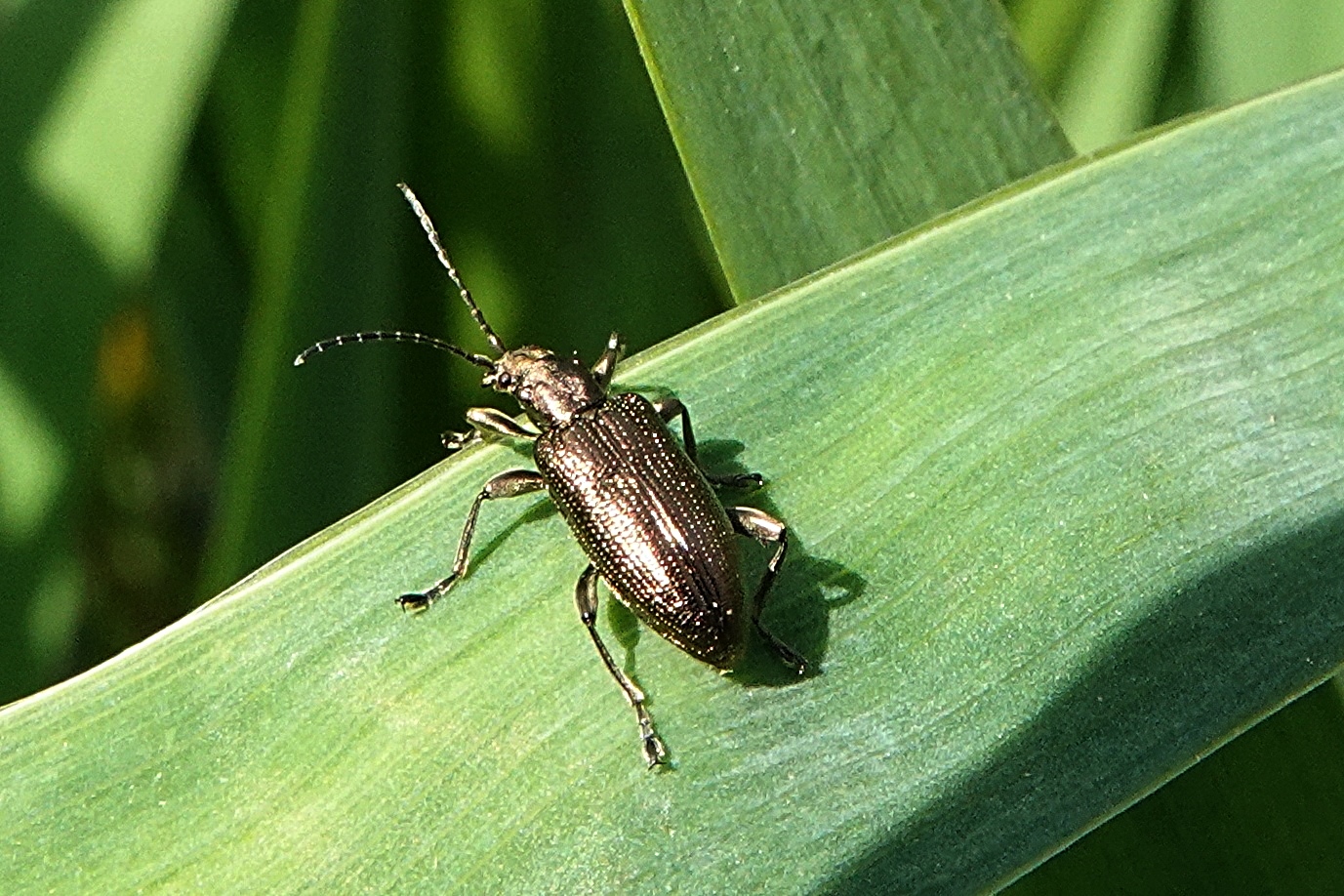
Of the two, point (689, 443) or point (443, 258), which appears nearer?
point (689, 443)

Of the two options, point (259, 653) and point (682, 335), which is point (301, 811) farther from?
point (682, 335)

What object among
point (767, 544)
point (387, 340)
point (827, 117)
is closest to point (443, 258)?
point (387, 340)

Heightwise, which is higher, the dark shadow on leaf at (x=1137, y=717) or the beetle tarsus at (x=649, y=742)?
the beetle tarsus at (x=649, y=742)

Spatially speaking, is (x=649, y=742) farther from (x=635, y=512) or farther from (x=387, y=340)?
(x=387, y=340)

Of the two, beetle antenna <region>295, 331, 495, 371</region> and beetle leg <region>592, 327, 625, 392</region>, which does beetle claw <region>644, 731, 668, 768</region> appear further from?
beetle antenna <region>295, 331, 495, 371</region>

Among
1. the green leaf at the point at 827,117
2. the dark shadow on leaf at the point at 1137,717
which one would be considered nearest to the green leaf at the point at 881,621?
the dark shadow on leaf at the point at 1137,717

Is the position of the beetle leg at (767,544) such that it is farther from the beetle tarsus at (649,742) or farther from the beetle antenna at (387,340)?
the beetle antenna at (387,340)

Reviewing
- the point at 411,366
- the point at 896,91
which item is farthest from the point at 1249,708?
the point at 411,366

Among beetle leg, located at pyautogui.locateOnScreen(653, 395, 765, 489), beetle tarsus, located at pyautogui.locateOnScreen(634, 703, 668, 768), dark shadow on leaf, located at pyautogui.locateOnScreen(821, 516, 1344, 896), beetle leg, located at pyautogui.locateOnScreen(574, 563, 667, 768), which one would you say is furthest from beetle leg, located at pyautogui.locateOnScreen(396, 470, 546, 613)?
dark shadow on leaf, located at pyautogui.locateOnScreen(821, 516, 1344, 896)
